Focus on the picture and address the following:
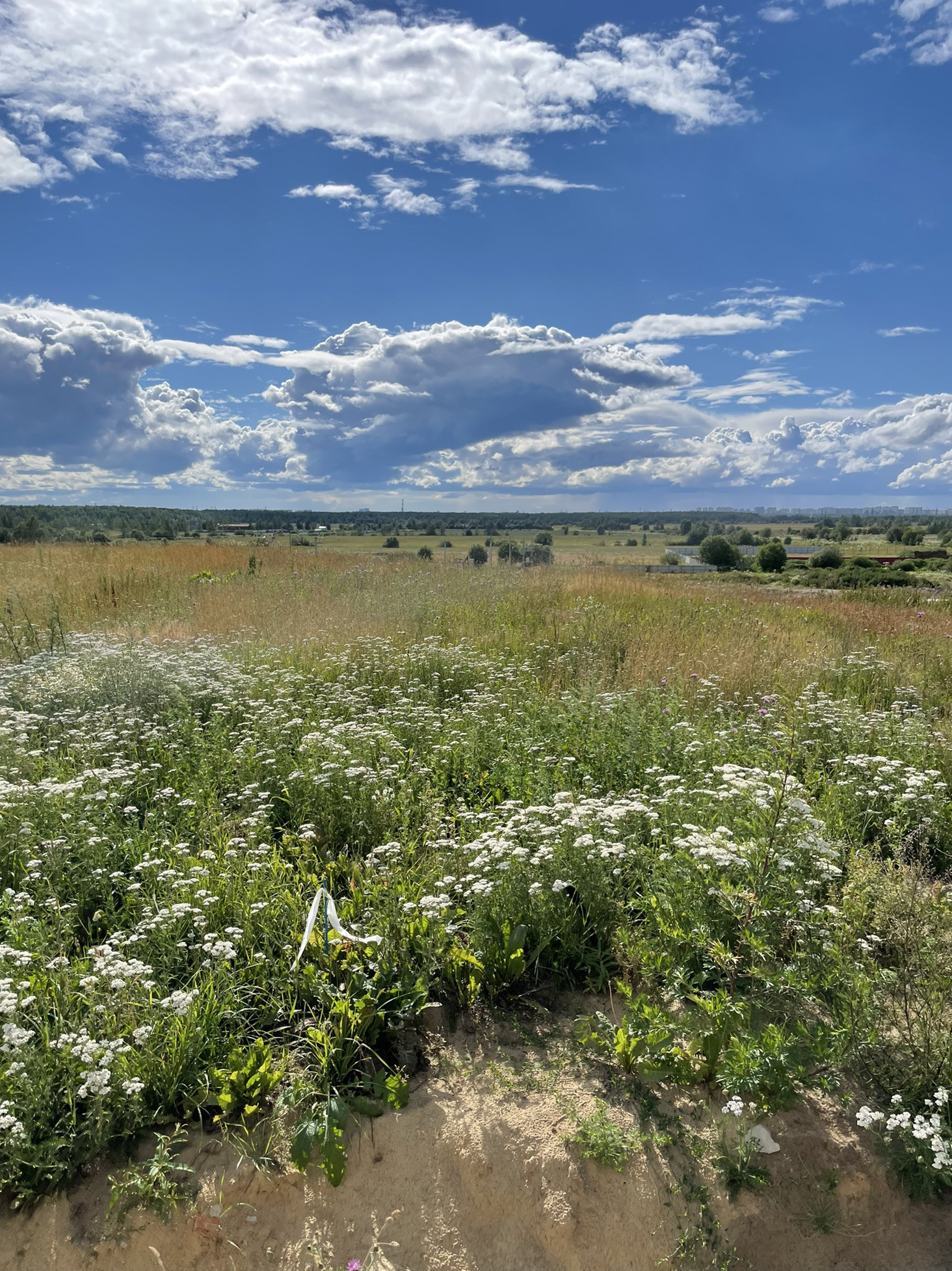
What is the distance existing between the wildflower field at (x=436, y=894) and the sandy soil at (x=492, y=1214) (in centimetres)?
14

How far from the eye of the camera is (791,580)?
36.9 m

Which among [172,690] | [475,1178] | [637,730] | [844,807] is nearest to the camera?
[475,1178]

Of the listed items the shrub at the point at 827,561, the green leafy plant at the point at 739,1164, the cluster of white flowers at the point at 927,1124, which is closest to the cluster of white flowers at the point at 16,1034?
the green leafy plant at the point at 739,1164

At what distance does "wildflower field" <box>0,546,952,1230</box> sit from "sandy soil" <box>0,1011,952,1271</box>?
138 millimetres

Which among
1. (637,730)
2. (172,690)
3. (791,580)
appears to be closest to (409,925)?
(637,730)

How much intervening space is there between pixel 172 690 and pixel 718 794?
4.89 meters

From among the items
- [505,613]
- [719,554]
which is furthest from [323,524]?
[505,613]

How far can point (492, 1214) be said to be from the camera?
2.53 metres

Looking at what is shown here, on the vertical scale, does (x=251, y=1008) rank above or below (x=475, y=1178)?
above

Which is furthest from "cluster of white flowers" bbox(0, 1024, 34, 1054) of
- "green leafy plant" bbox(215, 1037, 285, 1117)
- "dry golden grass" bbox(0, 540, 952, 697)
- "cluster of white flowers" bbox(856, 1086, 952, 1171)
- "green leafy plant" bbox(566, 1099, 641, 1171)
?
"dry golden grass" bbox(0, 540, 952, 697)

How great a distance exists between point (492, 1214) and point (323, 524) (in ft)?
259

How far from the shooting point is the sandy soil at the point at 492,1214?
2418mm

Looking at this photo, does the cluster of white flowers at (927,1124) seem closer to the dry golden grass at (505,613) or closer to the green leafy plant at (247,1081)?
the green leafy plant at (247,1081)

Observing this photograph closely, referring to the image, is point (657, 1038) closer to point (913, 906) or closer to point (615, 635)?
point (913, 906)
